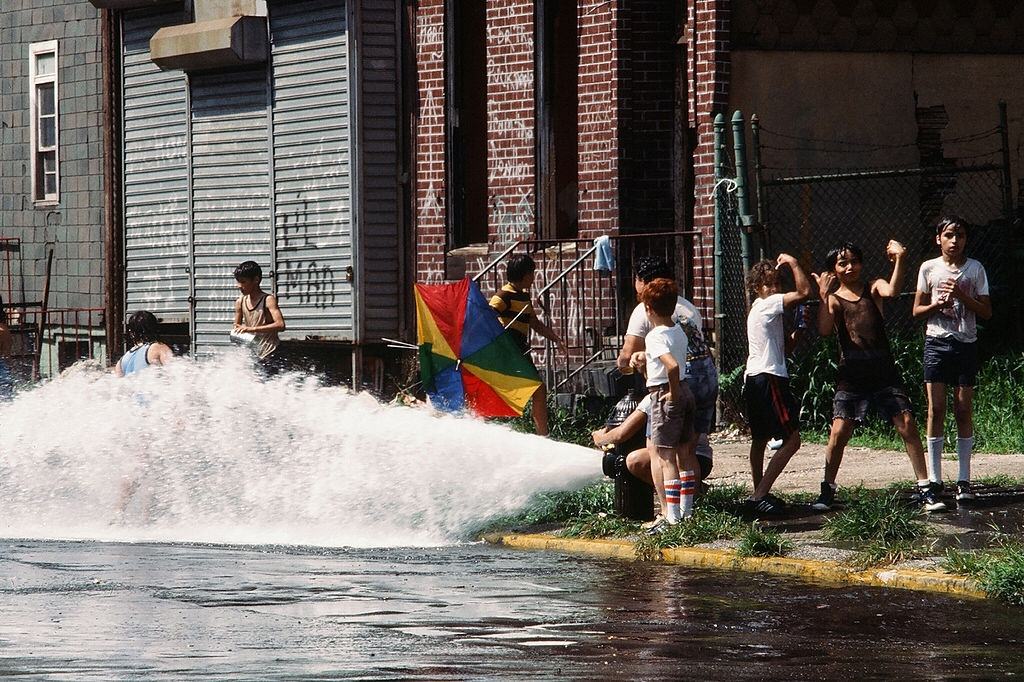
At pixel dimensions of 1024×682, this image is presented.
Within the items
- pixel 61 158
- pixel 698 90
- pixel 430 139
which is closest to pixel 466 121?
pixel 430 139

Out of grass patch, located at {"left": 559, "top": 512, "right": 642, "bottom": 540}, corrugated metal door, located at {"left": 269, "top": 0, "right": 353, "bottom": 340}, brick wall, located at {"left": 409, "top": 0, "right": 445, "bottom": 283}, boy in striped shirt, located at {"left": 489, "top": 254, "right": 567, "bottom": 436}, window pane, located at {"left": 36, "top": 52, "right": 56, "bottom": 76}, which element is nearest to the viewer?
grass patch, located at {"left": 559, "top": 512, "right": 642, "bottom": 540}

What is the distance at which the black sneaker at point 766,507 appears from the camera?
39.8ft

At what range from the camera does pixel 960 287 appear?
1230cm

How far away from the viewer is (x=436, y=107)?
65.6ft

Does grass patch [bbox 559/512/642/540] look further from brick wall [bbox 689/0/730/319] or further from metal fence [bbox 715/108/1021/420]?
brick wall [bbox 689/0/730/319]

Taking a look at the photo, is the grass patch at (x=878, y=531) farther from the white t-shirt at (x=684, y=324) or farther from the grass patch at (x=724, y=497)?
the white t-shirt at (x=684, y=324)

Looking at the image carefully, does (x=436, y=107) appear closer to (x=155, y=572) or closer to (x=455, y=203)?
(x=455, y=203)

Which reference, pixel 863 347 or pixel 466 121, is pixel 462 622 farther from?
pixel 466 121

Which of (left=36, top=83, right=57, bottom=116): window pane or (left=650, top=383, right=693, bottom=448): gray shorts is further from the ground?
(left=36, top=83, right=57, bottom=116): window pane

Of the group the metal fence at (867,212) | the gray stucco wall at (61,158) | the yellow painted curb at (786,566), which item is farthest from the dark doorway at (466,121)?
the yellow painted curb at (786,566)

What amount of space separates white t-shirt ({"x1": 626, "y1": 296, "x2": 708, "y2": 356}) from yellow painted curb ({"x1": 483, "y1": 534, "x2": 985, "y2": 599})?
1.31 metres

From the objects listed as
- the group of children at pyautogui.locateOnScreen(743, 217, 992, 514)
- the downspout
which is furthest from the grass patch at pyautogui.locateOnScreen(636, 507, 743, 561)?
the downspout

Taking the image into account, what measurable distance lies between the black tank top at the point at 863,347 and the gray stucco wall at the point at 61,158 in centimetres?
1425

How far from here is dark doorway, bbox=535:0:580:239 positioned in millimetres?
18938
